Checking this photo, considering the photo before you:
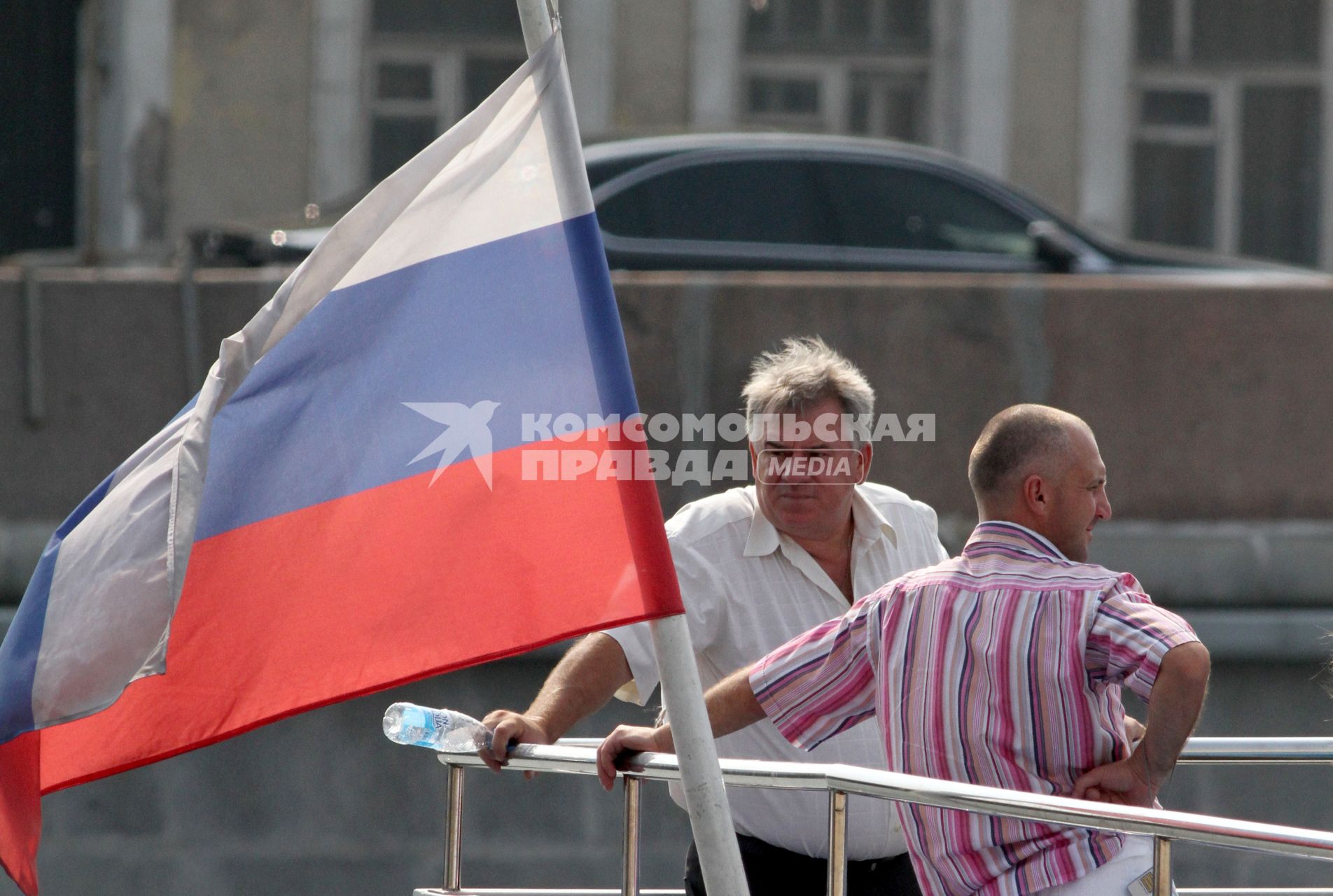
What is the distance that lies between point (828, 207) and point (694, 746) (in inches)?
249

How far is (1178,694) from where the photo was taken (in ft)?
7.39

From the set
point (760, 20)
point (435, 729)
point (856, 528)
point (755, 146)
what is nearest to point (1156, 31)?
point (760, 20)

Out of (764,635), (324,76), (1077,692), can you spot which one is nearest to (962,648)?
(1077,692)

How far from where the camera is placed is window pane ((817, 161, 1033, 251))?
28.0 feet

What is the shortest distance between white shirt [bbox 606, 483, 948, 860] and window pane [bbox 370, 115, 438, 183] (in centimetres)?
1186

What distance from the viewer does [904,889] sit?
3.17 meters

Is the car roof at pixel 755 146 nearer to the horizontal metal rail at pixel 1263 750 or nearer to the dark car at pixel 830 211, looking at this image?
the dark car at pixel 830 211

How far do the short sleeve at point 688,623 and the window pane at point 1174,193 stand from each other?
12.9 m

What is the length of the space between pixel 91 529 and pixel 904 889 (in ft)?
5.30

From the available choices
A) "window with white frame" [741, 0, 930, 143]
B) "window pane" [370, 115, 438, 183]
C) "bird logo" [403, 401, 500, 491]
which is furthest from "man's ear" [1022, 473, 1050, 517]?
"window with white frame" [741, 0, 930, 143]

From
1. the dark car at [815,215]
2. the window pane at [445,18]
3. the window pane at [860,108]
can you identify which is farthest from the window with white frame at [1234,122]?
the dark car at [815,215]

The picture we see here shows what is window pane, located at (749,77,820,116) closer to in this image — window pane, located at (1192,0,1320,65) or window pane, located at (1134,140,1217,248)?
window pane, located at (1134,140,1217,248)

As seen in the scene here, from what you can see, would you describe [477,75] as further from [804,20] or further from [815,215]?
[815,215]

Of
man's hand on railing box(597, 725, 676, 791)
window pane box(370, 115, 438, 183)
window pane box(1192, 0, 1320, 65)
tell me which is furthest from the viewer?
window pane box(1192, 0, 1320, 65)
